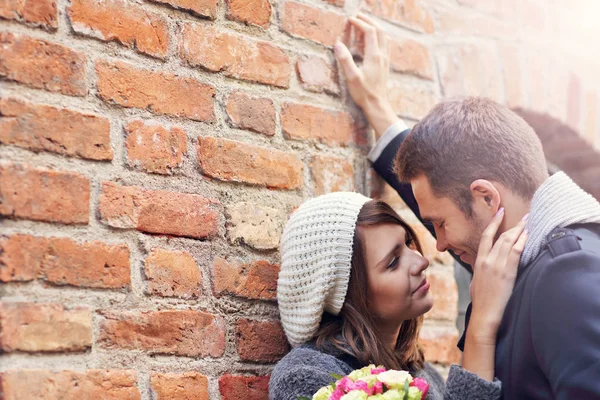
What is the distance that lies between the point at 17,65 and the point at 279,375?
3.14 feet

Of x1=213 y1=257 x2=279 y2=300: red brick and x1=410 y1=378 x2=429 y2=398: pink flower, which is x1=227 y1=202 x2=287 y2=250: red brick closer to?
x1=213 y1=257 x2=279 y2=300: red brick

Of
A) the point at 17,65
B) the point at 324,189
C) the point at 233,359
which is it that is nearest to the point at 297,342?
the point at 233,359

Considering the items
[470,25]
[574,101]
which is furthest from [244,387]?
[574,101]

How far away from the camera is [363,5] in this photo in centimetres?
251

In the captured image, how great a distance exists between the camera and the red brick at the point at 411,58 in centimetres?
256

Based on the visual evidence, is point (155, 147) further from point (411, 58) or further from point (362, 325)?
point (411, 58)

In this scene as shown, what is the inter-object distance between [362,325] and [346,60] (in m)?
0.83

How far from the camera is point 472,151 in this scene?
75.9 inches

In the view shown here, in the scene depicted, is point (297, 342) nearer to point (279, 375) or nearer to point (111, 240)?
point (279, 375)

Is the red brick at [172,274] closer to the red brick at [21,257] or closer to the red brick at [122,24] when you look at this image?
the red brick at [21,257]

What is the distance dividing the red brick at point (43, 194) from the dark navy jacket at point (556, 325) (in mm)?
997

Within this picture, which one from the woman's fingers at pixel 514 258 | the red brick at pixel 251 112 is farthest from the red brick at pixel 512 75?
the woman's fingers at pixel 514 258

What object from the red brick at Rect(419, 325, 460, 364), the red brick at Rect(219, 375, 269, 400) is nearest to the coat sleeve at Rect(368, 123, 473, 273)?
the red brick at Rect(419, 325, 460, 364)

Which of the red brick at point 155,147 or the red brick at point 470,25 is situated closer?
the red brick at point 155,147
